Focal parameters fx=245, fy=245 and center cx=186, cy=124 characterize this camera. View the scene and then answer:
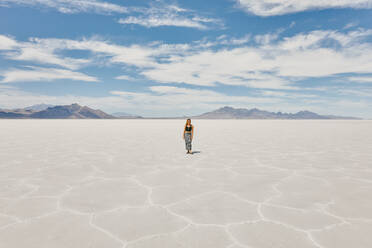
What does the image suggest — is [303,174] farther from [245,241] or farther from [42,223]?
[42,223]

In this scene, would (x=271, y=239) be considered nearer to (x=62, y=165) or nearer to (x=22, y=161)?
(x=62, y=165)

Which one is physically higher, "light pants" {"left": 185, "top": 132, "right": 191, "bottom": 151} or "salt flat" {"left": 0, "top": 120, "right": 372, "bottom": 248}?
"light pants" {"left": 185, "top": 132, "right": 191, "bottom": 151}

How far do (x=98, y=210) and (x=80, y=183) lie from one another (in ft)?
4.71

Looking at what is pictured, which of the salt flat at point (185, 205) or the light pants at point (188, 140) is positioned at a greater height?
the light pants at point (188, 140)

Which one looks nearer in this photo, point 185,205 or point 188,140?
point 185,205

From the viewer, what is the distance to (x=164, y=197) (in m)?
3.62

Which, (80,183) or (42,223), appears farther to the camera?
(80,183)

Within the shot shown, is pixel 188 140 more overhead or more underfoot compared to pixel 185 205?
more overhead

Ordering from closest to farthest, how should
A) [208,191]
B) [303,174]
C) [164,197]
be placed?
[164,197] < [208,191] < [303,174]

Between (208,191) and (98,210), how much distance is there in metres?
1.66

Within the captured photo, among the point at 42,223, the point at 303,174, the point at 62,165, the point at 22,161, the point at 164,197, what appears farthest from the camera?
the point at 22,161

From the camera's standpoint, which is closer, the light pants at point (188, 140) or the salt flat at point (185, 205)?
the salt flat at point (185, 205)

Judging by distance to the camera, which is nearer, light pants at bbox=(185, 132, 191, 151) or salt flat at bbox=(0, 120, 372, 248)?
salt flat at bbox=(0, 120, 372, 248)

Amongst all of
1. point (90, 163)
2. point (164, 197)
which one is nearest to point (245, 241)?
point (164, 197)
